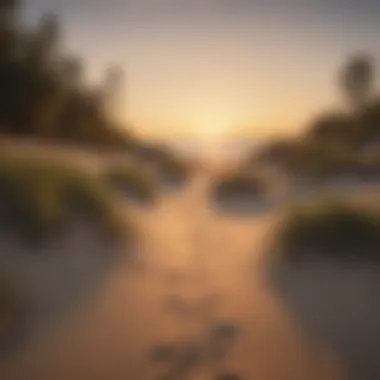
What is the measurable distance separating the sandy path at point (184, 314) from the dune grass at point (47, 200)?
10cm

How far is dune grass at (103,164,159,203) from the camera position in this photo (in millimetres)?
1318

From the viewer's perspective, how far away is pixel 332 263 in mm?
1301

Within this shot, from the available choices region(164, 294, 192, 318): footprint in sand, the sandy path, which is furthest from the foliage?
region(164, 294, 192, 318): footprint in sand

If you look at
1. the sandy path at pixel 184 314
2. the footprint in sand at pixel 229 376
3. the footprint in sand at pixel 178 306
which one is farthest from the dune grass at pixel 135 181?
the footprint in sand at pixel 229 376

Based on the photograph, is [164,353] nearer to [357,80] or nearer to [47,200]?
[47,200]

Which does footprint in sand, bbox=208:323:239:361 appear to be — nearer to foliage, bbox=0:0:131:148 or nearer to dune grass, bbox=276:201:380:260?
dune grass, bbox=276:201:380:260

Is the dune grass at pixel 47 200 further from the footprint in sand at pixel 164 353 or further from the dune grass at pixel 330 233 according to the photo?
the dune grass at pixel 330 233

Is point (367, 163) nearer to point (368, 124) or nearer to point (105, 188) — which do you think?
point (368, 124)

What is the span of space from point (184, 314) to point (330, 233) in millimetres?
367

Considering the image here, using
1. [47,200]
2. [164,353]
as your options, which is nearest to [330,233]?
[164,353]

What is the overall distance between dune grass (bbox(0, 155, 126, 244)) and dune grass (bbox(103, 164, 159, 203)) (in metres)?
0.04

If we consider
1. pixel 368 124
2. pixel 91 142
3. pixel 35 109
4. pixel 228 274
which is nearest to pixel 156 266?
pixel 228 274

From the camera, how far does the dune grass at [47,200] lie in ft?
4.20

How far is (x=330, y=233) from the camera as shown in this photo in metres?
1.29
